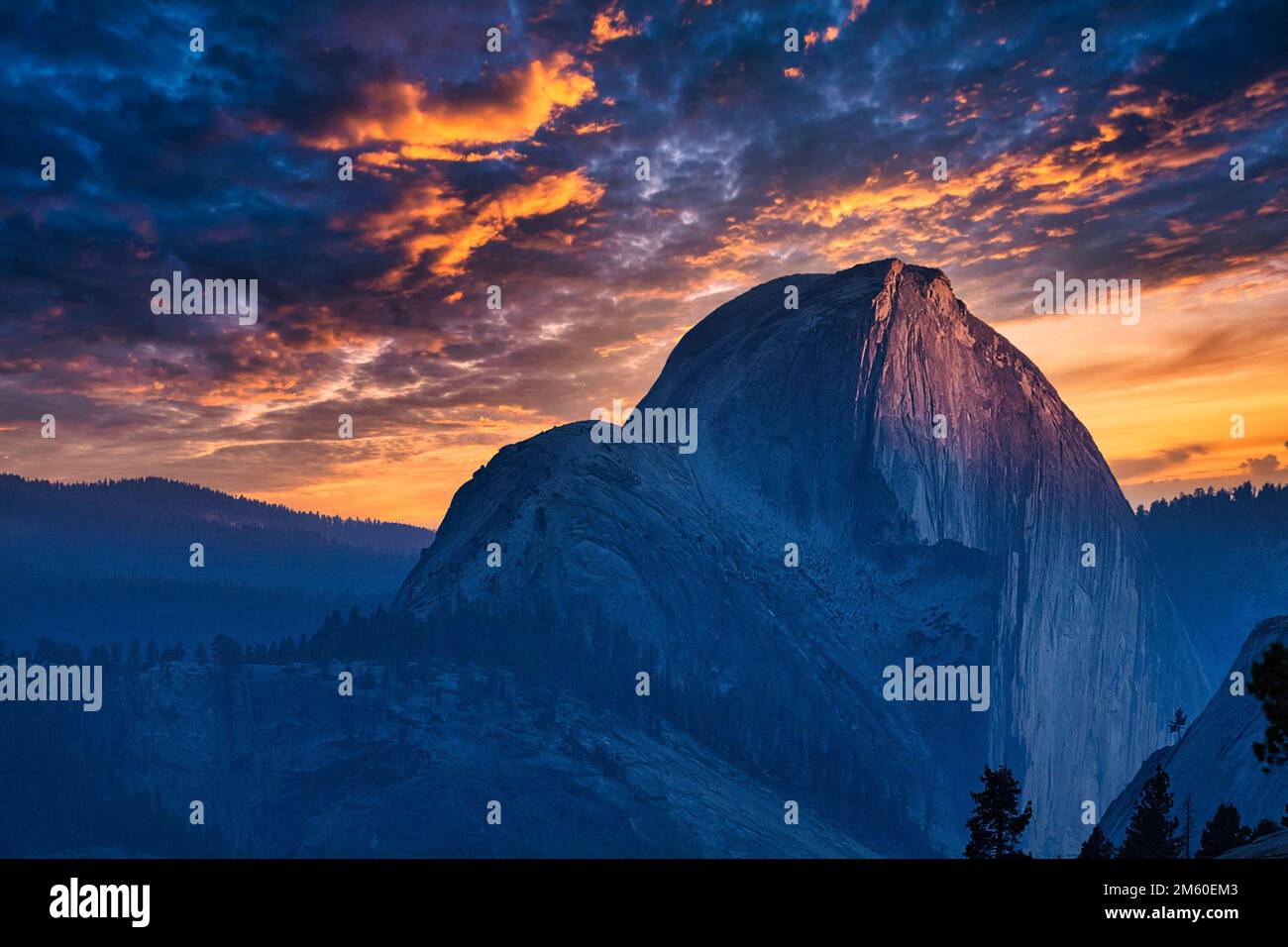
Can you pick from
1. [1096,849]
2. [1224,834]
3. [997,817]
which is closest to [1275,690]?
[997,817]

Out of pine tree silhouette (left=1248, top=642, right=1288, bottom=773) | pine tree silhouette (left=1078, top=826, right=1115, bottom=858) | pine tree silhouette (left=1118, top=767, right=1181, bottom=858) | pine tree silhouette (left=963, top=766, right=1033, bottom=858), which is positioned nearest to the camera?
pine tree silhouette (left=1248, top=642, right=1288, bottom=773)

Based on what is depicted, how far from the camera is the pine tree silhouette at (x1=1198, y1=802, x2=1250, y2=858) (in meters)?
64.7

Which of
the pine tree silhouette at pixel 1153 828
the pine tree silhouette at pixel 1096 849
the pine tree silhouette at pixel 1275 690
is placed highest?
the pine tree silhouette at pixel 1275 690

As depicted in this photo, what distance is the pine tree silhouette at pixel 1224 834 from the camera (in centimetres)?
6469

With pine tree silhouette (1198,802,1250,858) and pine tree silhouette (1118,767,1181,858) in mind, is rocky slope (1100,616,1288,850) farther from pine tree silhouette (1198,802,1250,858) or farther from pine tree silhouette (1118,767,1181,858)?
pine tree silhouette (1198,802,1250,858)

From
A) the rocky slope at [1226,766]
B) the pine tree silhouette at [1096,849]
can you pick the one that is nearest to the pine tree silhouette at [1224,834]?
the pine tree silhouette at [1096,849]

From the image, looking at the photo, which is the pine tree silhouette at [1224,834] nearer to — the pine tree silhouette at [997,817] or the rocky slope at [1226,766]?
the pine tree silhouette at [997,817]

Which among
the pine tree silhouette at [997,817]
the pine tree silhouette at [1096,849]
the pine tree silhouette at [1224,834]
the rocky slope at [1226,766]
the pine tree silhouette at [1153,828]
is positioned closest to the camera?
the pine tree silhouette at [997,817]

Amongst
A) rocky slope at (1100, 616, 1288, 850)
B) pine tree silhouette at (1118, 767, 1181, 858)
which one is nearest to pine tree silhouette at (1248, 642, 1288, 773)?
pine tree silhouette at (1118, 767, 1181, 858)
